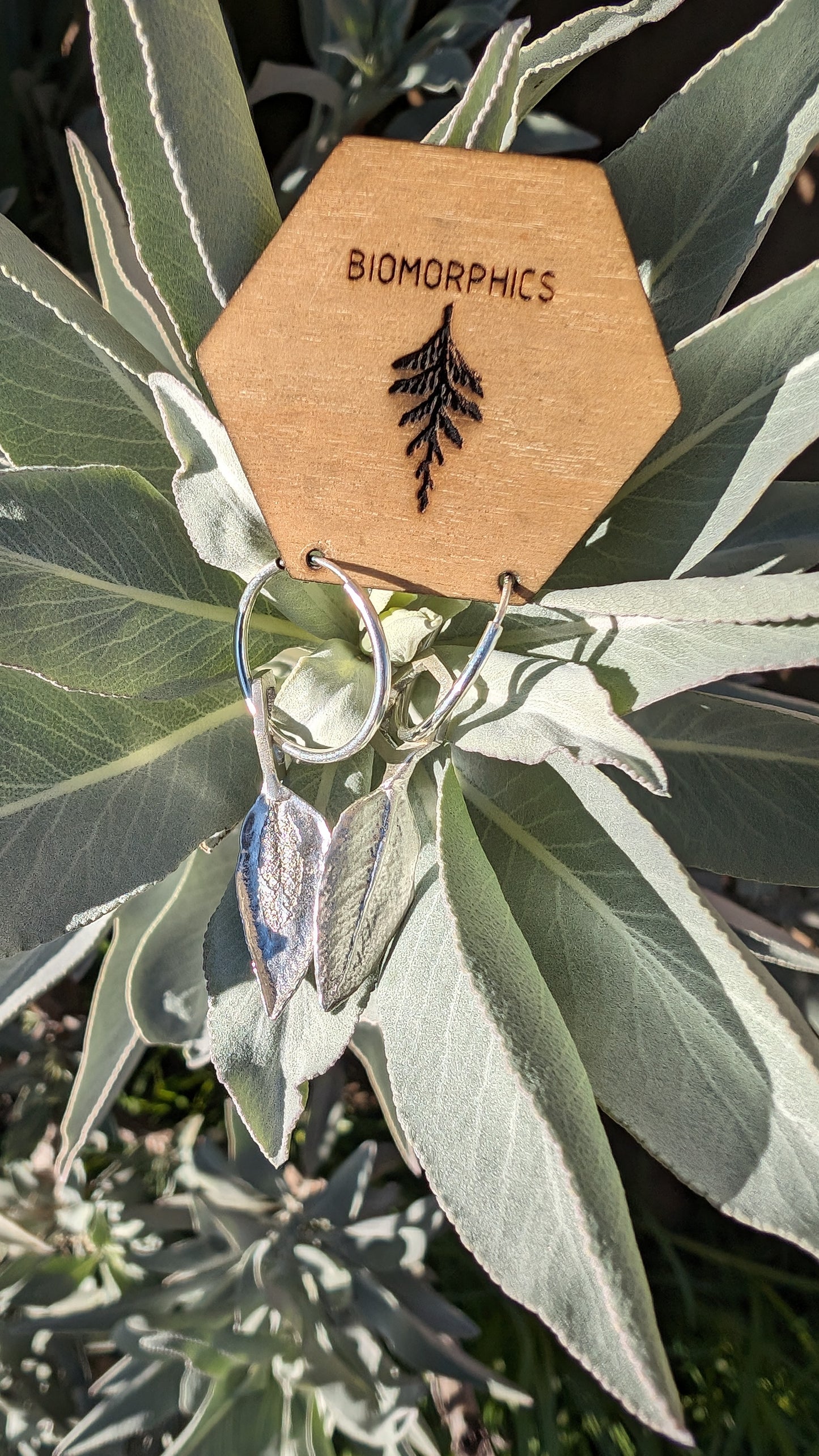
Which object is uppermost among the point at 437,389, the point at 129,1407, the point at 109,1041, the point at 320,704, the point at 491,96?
the point at 491,96

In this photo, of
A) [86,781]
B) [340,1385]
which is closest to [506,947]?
[86,781]

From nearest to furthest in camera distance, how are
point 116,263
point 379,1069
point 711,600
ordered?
1. point 711,600
2. point 116,263
3. point 379,1069

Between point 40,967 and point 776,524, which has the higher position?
point 776,524

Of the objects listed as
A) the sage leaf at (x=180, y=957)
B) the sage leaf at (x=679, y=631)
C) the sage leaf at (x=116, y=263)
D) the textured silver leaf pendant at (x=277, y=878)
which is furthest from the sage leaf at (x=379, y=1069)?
the sage leaf at (x=116, y=263)

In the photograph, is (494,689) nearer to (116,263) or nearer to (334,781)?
(334,781)

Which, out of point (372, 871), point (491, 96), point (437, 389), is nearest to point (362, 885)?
point (372, 871)

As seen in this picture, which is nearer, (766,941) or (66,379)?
(66,379)

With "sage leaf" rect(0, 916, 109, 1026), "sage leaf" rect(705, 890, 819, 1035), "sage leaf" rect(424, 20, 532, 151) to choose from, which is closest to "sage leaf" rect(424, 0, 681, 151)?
"sage leaf" rect(424, 20, 532, 151)
